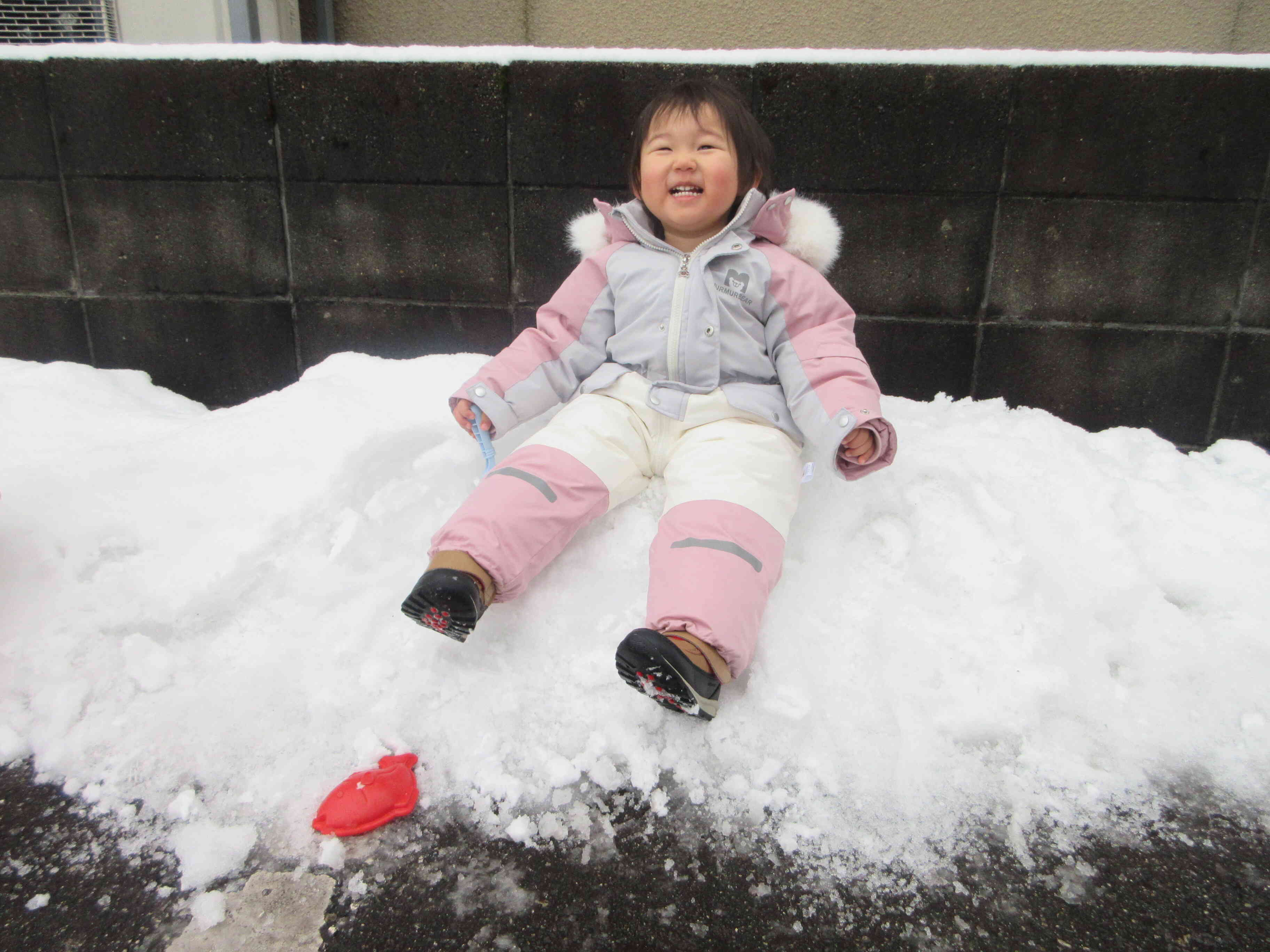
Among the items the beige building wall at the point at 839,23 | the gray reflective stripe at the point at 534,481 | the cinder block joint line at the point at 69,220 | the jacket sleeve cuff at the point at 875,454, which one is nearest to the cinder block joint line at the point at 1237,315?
the beige building wall at the point at 839,23

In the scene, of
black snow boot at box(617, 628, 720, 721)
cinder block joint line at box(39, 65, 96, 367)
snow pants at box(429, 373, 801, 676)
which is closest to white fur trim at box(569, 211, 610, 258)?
snow pants at box(429, 373, 801, 676)

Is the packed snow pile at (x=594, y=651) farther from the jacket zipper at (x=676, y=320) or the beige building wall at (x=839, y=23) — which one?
the beige building wall at (x=839, y=23)

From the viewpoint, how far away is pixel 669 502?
5.90ft

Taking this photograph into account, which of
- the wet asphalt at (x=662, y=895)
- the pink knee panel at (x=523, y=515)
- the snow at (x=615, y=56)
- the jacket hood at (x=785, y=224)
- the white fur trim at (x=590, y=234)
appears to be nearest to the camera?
the wet asphalt at (x=662, y=895)

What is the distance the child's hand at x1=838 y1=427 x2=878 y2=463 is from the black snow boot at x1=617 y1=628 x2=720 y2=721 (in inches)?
24.4

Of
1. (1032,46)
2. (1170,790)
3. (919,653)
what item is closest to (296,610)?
(919,653)

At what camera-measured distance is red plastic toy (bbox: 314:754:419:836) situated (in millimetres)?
1283

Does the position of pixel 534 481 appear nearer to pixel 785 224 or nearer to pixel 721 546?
pixel 721 546

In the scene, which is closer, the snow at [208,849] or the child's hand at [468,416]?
the snow at [208,849]

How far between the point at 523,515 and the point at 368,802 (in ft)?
2.02

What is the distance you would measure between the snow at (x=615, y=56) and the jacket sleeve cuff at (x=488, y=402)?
4.21 feet

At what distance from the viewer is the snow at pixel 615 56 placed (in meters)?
2.46

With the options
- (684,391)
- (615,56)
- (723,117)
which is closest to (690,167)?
(723,117)

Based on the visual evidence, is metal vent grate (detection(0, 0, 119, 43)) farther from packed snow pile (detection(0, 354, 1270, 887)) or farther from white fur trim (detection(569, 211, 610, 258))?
white fur trim (detection(569, 211, 610, 258))
